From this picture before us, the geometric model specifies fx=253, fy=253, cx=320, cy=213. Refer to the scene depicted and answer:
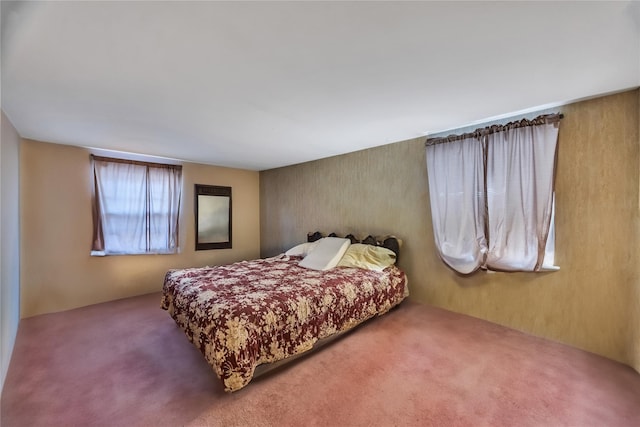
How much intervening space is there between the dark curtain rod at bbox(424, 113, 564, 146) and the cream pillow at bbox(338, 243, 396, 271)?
56.8 inches

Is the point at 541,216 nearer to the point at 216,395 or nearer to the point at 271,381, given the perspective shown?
the point at 271,381

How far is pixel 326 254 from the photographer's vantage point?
3.34 meters

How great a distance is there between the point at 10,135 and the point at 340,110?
314 cm

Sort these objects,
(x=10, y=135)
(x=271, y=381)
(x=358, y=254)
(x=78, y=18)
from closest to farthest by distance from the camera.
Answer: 1. (x=78, y=18)
2. (x=271, y=381)
3. (x=10, y=135)
4. (x=358, y=254)

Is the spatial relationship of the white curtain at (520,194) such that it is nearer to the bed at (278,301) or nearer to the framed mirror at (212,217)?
the bed at (278,301)

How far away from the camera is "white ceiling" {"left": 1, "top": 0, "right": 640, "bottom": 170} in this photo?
1.15 meters

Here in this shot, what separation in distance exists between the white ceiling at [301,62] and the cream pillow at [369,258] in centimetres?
155

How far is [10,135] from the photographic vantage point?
2404 millimetres

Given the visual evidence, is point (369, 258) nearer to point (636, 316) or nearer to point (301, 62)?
point (636, 316)

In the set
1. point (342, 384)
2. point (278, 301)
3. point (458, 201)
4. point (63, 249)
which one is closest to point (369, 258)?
point (458, 201)

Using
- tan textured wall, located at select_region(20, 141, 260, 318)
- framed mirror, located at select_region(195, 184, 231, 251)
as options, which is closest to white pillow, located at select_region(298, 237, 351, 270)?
framed mirror, located at select_region(195, 184, 231, 251)

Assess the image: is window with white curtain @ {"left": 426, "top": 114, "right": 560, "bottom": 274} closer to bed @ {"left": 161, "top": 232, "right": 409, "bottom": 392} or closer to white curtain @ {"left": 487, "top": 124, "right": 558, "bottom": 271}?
white curtain @ {"left": 487, "top": 124, "right": 558, "bottom": 271}

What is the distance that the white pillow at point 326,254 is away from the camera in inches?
125

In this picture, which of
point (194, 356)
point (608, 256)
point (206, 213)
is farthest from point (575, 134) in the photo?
point (206, 213)
